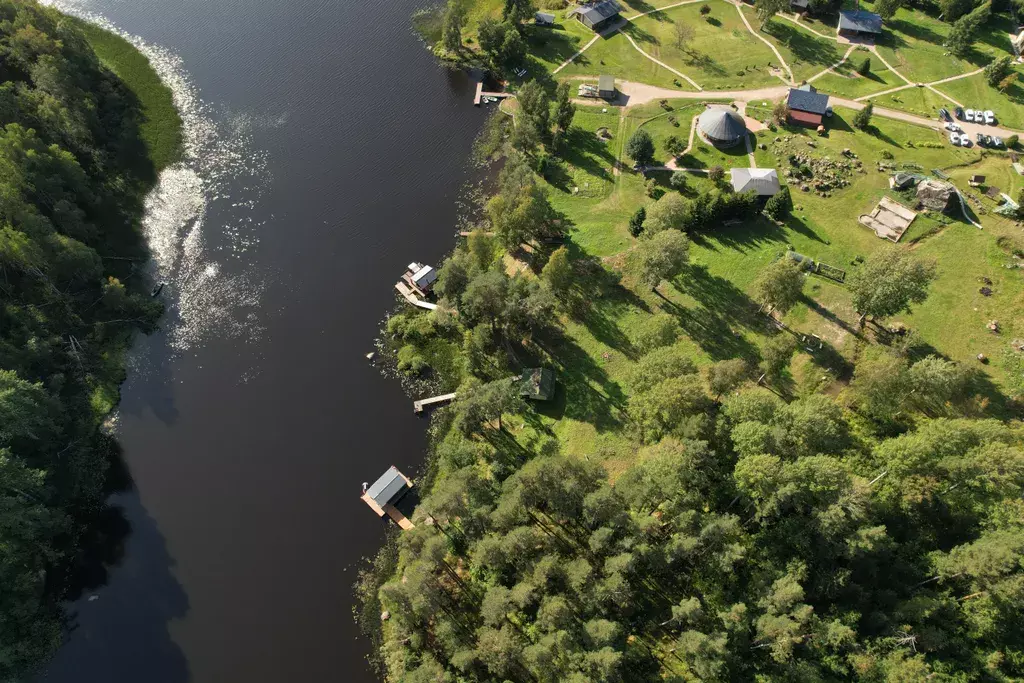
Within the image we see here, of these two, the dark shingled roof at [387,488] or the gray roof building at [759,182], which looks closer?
the dark shingled roof at [387,488]

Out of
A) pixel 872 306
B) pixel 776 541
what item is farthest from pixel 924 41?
pixel 776 541

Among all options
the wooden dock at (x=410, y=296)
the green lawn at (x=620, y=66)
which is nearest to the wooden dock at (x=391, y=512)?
the wooden dock at (x=410, y=296)

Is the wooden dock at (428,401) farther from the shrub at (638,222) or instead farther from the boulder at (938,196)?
the boulder at (938,196)

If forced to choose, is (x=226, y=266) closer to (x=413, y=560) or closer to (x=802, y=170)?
(x=413, y=560)

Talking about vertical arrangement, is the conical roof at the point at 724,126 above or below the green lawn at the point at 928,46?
below

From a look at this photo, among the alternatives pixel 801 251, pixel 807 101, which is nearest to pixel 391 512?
pixel 801 251

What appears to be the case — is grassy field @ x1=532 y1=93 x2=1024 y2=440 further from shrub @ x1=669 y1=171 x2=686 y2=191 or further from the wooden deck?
the wooden deck

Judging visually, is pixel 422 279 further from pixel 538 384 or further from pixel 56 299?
pixel 56 299
